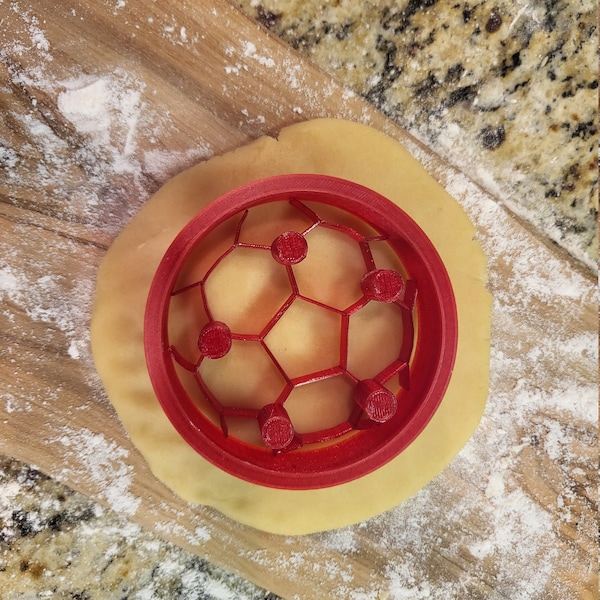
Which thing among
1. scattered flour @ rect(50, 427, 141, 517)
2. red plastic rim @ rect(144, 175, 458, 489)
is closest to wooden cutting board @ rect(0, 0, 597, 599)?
scattered flour @ rect(50, 427, 141, 517)

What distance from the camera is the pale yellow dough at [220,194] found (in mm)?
750

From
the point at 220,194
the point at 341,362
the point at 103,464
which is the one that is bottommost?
the point at 103,464

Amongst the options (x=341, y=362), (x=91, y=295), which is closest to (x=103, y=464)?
(x=91, y=295)

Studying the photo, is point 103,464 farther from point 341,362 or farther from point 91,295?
point 341,362

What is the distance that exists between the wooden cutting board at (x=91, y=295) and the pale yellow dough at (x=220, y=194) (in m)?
0.03

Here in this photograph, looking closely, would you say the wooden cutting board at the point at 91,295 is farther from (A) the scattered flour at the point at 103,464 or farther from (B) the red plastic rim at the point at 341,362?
(B) the red plastic rim at the point at 341,362

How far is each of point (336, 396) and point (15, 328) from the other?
18.3 inches

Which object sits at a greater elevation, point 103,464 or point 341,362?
point 341,362

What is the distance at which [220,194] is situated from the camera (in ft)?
2.48

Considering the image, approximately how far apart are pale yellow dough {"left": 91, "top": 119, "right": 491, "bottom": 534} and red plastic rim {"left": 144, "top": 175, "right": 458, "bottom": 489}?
0.21 ft

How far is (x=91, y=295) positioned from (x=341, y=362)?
1.19 ft

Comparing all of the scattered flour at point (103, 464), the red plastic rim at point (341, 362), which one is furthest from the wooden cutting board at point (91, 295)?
the red plastic rim at point (341, 362)

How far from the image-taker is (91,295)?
758 mm

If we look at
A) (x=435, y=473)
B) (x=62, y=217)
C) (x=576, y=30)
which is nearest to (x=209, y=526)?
(x=435, y=473)
